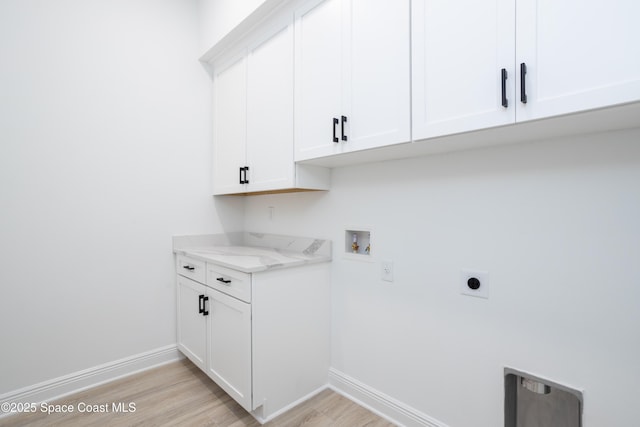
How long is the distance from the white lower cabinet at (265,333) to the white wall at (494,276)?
0.61 ft

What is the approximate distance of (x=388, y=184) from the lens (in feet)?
5.65

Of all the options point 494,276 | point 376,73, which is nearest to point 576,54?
point 376,73

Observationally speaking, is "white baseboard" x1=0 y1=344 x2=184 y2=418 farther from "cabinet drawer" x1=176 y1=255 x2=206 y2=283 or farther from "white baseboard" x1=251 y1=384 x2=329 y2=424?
"white baseboard" x1=251 y1=384 x2=329 y2=424

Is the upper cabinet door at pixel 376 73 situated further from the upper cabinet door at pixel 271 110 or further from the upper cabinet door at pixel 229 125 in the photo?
the upper cabinet door at pixel 229 125

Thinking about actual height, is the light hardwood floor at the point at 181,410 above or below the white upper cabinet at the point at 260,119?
below

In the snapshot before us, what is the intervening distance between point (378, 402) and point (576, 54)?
1831 millimetres

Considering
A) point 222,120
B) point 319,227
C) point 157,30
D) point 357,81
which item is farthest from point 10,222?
point 357,81

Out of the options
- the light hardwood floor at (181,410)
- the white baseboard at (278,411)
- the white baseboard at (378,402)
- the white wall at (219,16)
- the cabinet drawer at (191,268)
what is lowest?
the light hardwood floor at (181,410)

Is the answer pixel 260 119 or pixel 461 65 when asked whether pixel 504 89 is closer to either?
pixel 461 65

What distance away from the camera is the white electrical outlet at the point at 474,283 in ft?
4.48

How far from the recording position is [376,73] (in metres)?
1.41

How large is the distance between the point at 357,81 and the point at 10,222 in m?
2.14

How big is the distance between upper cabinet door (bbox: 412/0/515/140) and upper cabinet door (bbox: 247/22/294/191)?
831mm

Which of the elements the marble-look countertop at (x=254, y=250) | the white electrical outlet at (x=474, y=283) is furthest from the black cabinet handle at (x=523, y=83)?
the marble-look countertop at (x=254, y=250)
